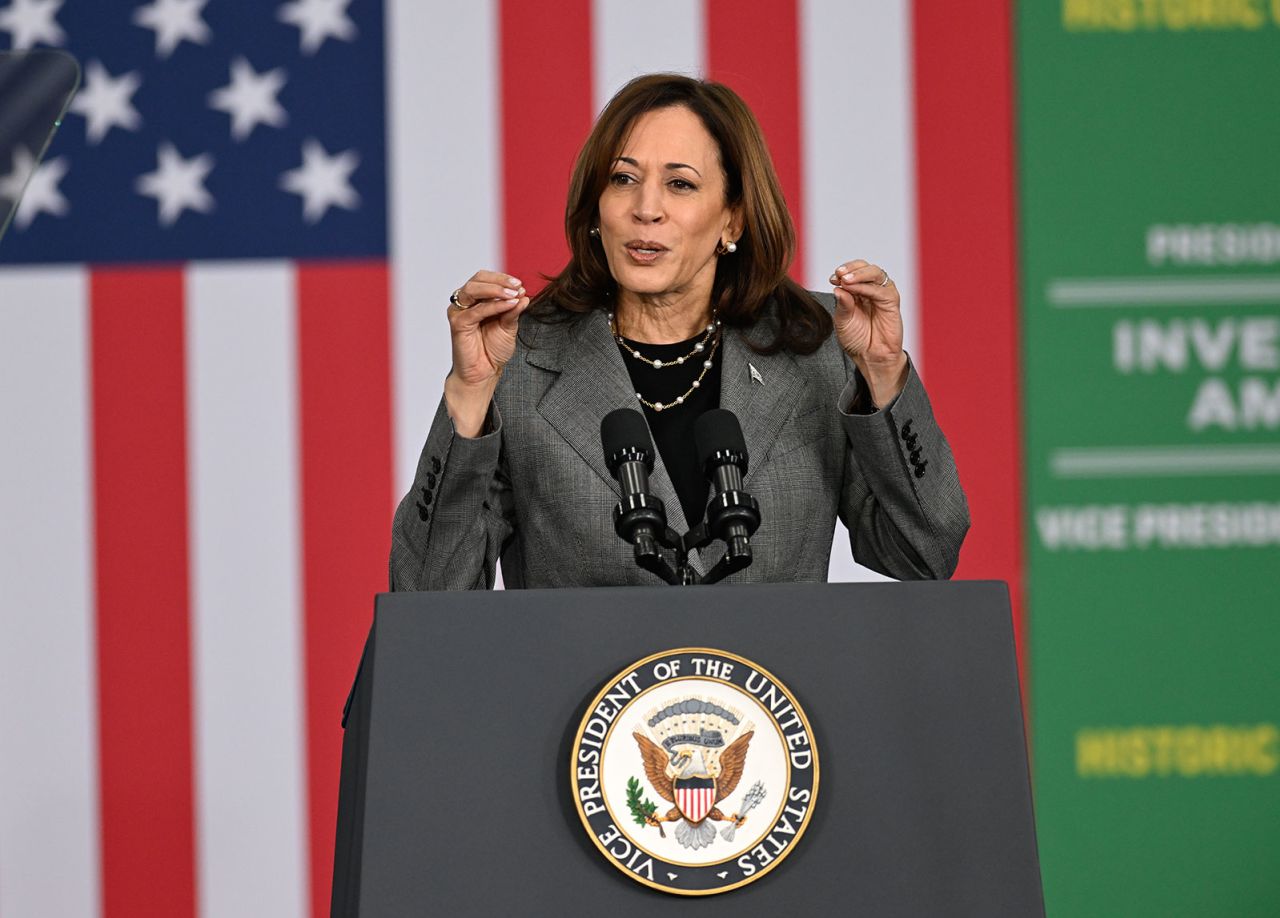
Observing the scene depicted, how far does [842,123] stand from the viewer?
2994 millimetres

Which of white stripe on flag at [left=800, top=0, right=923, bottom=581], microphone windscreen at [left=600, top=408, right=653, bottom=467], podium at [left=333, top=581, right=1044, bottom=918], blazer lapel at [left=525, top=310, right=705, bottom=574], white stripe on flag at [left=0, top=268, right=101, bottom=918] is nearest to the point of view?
podium at [left=333, top=581, right=1044, bottom=918]

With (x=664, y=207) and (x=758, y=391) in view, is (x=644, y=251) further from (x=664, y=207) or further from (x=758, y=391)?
(x=758, y=391)

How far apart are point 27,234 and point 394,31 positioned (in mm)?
793

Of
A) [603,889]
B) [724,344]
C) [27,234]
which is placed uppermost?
[27,234]

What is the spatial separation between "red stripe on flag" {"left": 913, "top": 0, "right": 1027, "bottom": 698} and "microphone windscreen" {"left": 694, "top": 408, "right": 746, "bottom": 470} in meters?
1.72

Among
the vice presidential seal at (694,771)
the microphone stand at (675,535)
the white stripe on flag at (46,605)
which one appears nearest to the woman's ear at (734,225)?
the microphone stand at (675,535)

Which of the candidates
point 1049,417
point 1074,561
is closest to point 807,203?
point 1049,417

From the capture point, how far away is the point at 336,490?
2.92m

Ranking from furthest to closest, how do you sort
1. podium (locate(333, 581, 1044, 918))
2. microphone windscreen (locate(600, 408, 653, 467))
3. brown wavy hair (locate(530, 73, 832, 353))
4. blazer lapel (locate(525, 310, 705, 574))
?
1. brown wavy hair (locate(530, 73, 832, 353))
2. blazer lapel (locate(525, 310, 705, 574))
3. microphone windscreen (locate(600, 408, 653, 467))
4. podium (locate(333, 581, 1044, 918))

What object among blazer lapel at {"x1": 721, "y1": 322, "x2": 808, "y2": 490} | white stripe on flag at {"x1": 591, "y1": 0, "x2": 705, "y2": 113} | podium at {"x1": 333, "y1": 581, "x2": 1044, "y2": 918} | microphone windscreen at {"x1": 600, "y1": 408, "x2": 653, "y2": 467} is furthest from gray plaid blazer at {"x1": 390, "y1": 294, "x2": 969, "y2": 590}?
white stripe on flag at {"x1": 591, "y1": 0, "x2": 705, "y2": 113}

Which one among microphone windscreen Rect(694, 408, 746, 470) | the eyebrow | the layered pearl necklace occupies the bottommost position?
microphone windscreen Rect(694, 408, 746, 470)

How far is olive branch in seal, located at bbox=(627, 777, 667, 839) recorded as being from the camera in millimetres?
1087

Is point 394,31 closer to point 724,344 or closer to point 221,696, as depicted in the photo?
point 221,696

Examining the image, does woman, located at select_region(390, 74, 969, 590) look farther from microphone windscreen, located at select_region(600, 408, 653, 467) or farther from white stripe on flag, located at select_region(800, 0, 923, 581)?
white stripe on flag, located at select_region(800, 0, 923, 581)
